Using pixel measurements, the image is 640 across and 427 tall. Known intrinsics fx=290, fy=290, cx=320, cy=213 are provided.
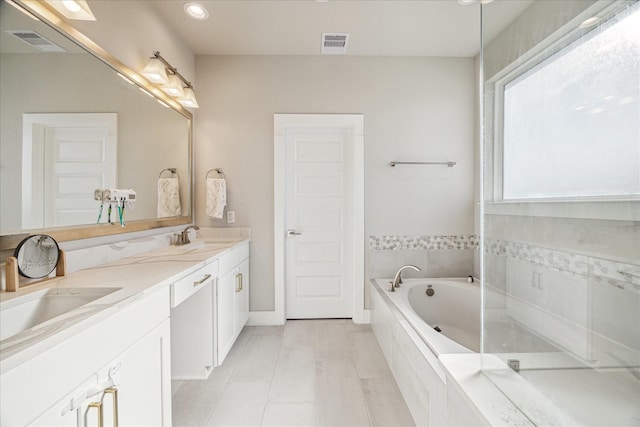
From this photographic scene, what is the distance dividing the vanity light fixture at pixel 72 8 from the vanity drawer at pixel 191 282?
1302mm

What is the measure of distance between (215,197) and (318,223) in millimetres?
1043

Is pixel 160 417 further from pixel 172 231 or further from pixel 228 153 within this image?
pixel 228 153

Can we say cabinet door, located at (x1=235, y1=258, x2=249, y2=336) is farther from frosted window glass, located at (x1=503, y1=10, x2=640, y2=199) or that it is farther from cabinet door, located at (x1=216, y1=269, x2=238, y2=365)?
frosted window glass, located at (x1=503, y1=10, x2=640, y2=199)

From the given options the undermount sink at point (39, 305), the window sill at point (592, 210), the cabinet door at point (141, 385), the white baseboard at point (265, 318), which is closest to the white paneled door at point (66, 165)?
the undermount sink at point (39, 305)

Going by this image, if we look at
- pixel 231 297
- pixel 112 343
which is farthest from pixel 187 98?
pixel 112 343

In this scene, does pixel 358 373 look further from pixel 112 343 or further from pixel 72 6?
pixel 72 6

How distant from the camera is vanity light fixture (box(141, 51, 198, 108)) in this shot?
1.99 meters

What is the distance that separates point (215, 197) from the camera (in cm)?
271

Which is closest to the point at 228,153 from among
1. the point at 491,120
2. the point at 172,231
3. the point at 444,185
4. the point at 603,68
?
the point at 172,231

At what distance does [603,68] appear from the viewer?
3.00 feet

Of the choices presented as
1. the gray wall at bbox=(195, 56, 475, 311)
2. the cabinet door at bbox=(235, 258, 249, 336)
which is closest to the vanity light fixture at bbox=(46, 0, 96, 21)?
the gray wall at bbox=(195, 56, 475, 311)

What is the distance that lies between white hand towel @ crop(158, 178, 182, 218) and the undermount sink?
122 centimetres

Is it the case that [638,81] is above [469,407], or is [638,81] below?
above

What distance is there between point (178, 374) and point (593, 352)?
2.20m
